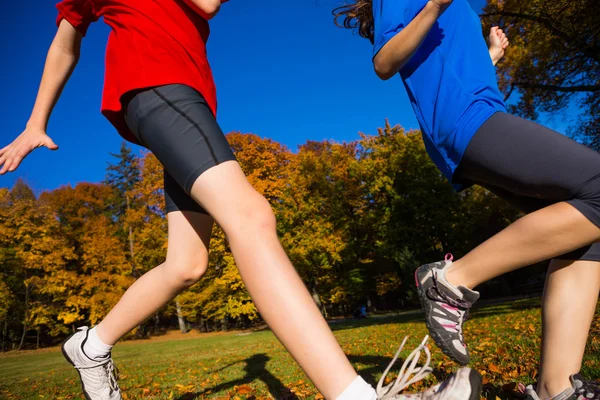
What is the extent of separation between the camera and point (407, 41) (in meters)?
1.71

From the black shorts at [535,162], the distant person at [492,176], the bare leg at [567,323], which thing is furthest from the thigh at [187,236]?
the bare leg at [567,323]

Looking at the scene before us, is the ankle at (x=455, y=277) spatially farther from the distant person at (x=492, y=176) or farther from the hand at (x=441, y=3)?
the hand at (x=441, y=3)

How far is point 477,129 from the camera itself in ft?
5.37

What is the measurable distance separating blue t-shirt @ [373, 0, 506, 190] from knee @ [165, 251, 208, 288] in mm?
1350

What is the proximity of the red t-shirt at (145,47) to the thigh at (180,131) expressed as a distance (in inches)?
2.7

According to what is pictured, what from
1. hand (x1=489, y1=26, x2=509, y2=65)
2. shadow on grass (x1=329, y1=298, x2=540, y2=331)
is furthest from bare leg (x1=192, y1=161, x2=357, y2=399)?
shadow on grass (x1=329, y1=298, x2=540, y2=331)

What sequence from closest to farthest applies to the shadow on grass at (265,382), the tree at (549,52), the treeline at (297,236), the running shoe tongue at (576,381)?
the running shoe tongue at (576,381) → the shadow on grass at (265,382) → the tree at (549,52) → the treeline at (297,236)

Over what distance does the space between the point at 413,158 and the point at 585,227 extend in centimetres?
2572

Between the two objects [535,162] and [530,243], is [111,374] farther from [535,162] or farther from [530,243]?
[535,162]

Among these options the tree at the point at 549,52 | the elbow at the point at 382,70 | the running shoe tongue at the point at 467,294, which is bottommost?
the running shoe tongue at the point at 467,294

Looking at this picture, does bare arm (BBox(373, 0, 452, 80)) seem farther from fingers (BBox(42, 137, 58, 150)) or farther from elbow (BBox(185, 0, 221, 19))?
fingers (BBox(42, 137, 58, 150))

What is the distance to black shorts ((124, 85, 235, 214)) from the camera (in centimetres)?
148

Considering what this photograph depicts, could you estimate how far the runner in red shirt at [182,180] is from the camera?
1.25 meters

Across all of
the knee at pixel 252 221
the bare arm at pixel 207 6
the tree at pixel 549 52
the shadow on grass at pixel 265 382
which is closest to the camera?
the knee at pixel 252 221
